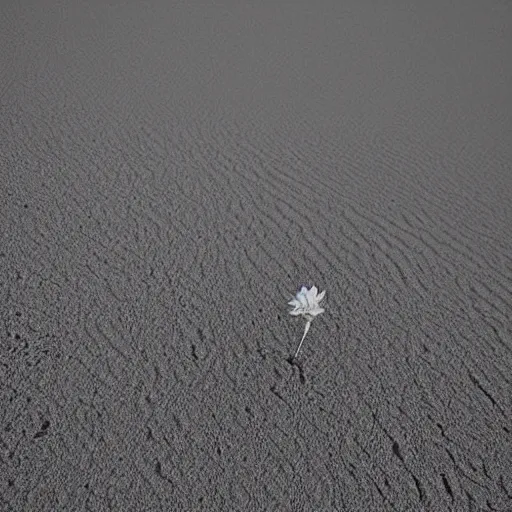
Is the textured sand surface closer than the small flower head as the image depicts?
Yes

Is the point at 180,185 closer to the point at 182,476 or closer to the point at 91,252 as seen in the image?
the point at 91,252

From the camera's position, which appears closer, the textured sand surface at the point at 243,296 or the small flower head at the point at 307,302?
the textured sand surface at the point at 243,296

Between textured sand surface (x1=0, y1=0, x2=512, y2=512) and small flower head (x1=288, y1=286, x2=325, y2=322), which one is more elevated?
small flower head (x1=288, y1=286, x2=325, y2=322)

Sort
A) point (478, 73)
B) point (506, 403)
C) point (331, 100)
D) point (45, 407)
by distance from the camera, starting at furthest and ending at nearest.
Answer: point (478, 73)
point (331, 100)
point (506, 403)
point (45, 407)

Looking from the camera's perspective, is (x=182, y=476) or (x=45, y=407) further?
(x=45, y=407)

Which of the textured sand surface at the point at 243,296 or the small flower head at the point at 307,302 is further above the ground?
the small flower head at the point at 307,302

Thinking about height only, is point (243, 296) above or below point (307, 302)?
below

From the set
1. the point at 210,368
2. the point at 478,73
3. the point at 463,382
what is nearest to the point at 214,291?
the point at 210,368

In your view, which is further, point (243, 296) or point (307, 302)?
point (243, 296)
